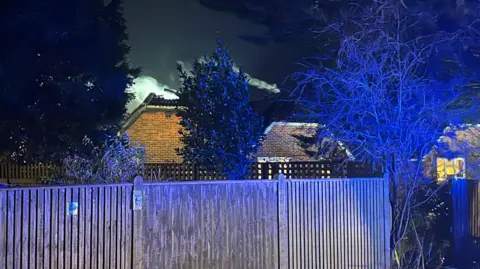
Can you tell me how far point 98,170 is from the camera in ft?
33.9

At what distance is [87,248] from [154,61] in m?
16.3

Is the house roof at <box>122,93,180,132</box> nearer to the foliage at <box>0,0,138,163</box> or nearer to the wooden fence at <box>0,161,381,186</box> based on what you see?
the foliage at <box>0,0,138,163</box>

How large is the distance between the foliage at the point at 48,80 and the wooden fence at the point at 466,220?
32.7ft

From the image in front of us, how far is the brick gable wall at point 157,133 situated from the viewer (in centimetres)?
2216

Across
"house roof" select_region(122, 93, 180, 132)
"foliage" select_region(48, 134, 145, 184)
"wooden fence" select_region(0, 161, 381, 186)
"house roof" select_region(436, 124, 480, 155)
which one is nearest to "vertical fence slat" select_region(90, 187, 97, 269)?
"foliage" select_region(48, 134, 145, 184)

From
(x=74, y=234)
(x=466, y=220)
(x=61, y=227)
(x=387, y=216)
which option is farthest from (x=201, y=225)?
(x=466, y=220)

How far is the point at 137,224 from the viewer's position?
6812 mm

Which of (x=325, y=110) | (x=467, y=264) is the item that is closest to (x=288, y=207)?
(x=325, y=110)

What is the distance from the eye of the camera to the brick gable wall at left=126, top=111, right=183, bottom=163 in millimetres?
22163

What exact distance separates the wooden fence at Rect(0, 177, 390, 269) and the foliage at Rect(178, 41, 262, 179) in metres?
4.10

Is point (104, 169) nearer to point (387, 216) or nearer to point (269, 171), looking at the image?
point (269, 171)

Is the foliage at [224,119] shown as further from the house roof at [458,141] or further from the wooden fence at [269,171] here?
the house roof at [458,141]

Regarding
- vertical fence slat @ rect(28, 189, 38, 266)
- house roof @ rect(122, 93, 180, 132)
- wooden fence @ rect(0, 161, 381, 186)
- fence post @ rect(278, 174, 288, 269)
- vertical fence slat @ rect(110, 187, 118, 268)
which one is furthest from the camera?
house roof @ rect(122, 93, 180, 132)

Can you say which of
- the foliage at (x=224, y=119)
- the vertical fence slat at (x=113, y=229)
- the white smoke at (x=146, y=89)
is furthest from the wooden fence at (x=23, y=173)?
the vertical fence slat at (x=113, y=229)
